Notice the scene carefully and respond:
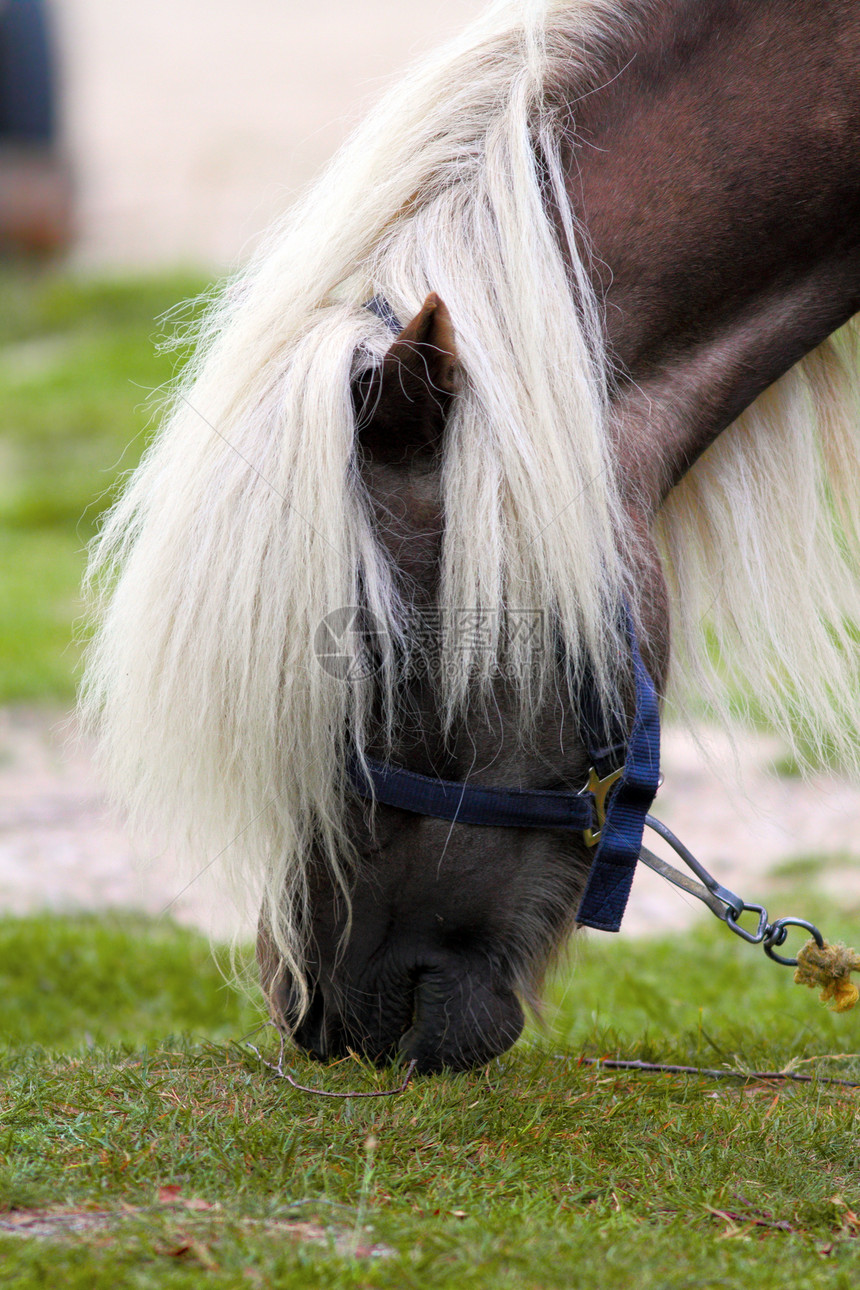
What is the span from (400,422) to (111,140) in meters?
23.6

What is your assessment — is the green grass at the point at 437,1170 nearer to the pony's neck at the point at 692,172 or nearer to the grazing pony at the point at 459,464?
the grazing pony at the point at 459,464

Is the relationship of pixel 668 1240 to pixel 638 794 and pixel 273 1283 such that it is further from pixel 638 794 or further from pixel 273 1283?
pixel 638 794

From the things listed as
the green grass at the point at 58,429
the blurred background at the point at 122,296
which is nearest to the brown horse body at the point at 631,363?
the blurred background at the point at 122,296

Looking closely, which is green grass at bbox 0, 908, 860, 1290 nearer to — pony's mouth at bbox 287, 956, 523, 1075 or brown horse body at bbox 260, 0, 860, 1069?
pony's mouth at bbox 287, 956, 523, 1075

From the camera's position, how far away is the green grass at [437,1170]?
146 cm

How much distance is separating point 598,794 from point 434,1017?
18.2 inches

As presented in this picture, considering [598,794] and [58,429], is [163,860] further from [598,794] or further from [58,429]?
[58,429]

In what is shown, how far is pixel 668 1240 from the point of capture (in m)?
1.58

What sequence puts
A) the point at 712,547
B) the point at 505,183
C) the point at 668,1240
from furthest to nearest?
1. the point at 712,547
2. the point at 505,183
3. the point at 668,1240

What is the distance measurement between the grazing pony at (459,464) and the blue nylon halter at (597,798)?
0.09 ft

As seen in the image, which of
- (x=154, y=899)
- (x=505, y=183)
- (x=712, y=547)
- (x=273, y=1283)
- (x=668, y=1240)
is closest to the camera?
(x=273, y=1283)

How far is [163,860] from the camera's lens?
13.1 feet

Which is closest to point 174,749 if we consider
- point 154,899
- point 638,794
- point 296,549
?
point 296,549

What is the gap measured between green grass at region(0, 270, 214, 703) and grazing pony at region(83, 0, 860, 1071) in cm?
411
